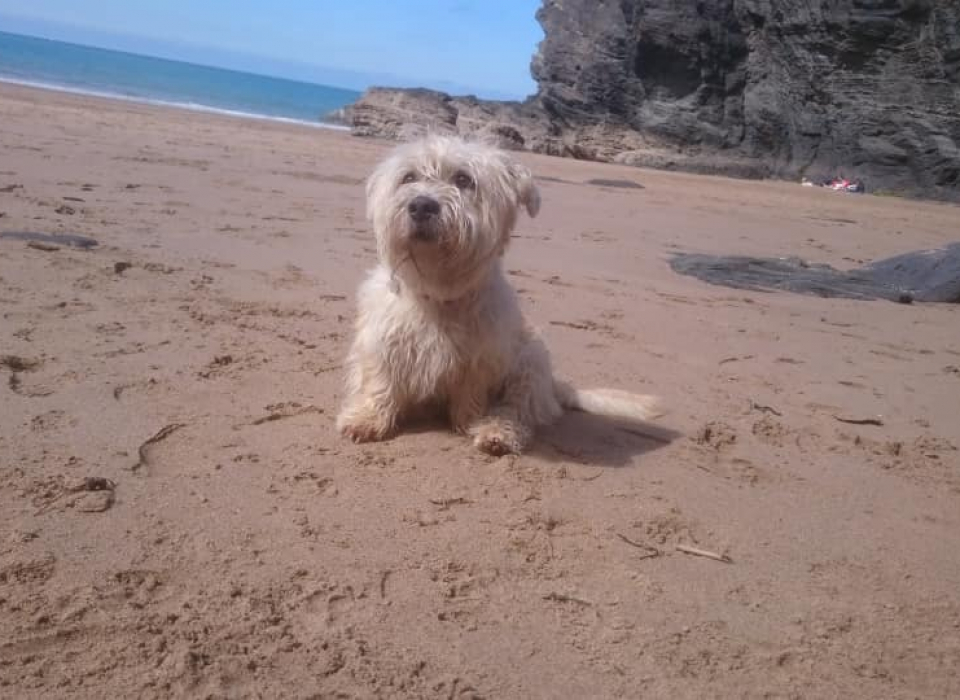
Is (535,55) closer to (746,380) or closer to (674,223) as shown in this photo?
(674,223)

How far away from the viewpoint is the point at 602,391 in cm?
424

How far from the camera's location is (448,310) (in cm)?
362

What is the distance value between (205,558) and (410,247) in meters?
1.45

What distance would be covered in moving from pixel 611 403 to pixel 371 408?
1205mm

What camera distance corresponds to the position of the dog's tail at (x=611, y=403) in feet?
13.5

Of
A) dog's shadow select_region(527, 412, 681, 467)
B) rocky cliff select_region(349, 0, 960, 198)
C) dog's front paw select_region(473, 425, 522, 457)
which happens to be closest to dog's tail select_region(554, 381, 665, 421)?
dog's shadow select_region(527, 412, 681, 467)

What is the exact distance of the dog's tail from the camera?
4105 mm

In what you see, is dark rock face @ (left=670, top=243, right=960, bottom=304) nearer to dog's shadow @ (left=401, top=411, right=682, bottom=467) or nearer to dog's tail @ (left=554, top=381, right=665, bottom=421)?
dog's tail @ (left=554, top=381, right=665, bottom=421)

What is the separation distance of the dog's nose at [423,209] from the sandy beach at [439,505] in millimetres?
949

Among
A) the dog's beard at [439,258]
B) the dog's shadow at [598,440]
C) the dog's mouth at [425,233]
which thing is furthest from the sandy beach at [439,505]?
the dog's mouth at [425,233]

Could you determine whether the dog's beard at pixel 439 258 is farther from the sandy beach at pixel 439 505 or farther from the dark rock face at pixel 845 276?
the dark rock face at pixel 845 276

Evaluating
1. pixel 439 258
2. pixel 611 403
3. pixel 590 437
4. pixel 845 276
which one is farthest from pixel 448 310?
pixel 845 276

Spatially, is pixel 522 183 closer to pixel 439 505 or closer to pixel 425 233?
pixel 425 233

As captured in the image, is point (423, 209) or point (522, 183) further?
point (522, 183)
